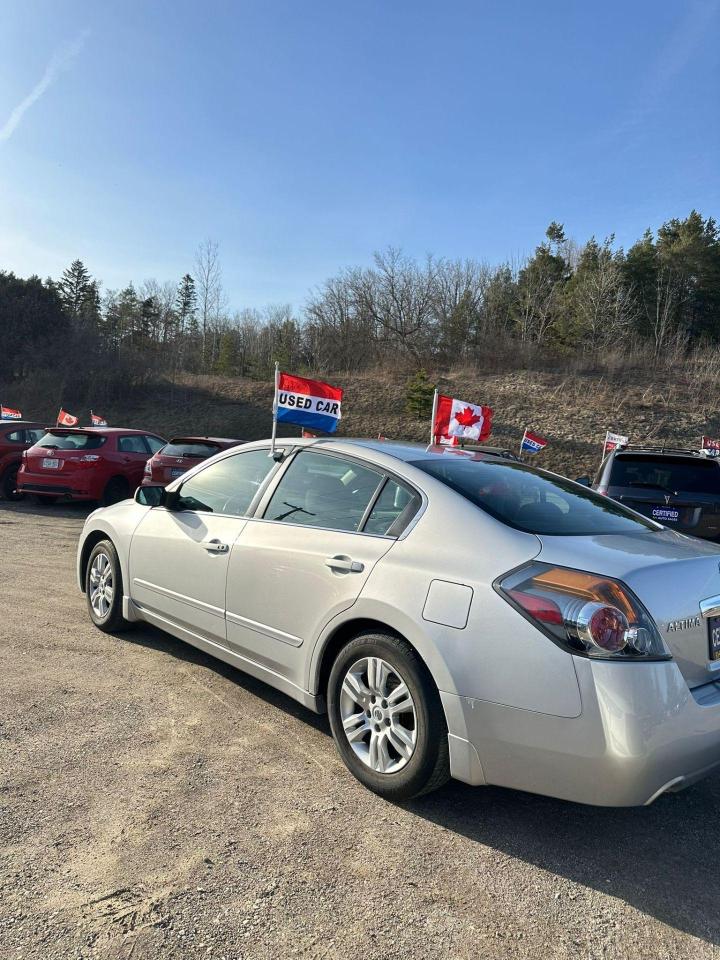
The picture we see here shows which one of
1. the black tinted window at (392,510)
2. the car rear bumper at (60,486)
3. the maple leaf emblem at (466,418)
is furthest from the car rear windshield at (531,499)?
the maple leaf emblem at (466,418)

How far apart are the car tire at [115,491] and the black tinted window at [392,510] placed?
9.71 m

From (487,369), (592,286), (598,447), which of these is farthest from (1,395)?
(592,286)

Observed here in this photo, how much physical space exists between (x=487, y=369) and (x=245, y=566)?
35093mm

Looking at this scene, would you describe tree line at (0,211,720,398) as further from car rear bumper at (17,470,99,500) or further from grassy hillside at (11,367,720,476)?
car rear bumper at (17,470,99,500)

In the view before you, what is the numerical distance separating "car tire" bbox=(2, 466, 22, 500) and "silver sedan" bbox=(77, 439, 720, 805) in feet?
35.6

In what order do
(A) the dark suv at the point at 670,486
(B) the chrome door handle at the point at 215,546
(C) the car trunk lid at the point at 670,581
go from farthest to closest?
1. (A) the dark suv at the point at 670,486
2. (B) the chrome door handle at the point at 215,546
3. (C) the car trunk lid at the point at 670,581

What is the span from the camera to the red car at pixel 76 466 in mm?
11312

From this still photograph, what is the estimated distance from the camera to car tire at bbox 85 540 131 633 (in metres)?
4.75

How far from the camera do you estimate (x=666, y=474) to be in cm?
709

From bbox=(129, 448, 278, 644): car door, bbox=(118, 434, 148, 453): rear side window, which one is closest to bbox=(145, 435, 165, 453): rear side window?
bbox=(118, 434, 148, 453): rear side window

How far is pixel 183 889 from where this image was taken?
2.24 m

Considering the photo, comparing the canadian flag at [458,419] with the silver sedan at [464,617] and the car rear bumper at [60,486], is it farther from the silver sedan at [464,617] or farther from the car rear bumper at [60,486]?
the silver sedan at [464,617]

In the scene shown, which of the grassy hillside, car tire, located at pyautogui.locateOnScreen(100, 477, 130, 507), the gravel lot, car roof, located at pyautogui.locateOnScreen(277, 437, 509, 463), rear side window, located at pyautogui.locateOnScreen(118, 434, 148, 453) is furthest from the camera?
the grassy hillside

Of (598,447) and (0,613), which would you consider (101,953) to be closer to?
(0,613)
